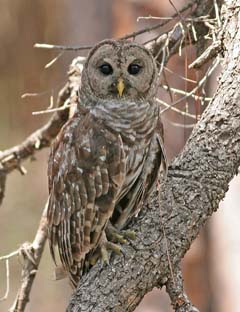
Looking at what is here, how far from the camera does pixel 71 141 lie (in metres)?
3.30

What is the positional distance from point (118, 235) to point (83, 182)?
26cm

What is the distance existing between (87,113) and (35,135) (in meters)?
1.00

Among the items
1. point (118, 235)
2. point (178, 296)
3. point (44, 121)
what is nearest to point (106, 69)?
point (118, 235)

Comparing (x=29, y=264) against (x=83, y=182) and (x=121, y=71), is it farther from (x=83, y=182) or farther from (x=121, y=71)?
(x=121, y=71)

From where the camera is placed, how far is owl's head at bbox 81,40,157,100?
10.8 ft

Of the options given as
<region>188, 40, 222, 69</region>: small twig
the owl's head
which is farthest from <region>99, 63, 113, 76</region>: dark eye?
<region>188, 40, 222, 69</region>: small twig

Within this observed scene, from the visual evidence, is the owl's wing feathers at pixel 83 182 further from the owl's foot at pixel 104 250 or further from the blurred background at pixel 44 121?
the blurred background at pixel 44 121

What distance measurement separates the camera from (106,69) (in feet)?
10.9

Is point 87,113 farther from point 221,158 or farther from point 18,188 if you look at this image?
point 18,188

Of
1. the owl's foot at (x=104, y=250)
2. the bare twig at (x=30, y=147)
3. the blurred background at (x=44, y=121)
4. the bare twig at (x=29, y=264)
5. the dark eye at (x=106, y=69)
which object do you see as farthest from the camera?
the blurred background at (x=44, y=121)

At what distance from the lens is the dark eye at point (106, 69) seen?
3324 mm

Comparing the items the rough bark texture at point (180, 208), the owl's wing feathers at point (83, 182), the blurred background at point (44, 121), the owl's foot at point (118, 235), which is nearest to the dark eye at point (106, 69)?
the owl's wing feathers at point (83, 182)

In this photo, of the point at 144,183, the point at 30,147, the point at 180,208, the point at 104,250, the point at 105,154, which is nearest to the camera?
the point at 180,208

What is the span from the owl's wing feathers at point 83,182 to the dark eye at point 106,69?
17cm
